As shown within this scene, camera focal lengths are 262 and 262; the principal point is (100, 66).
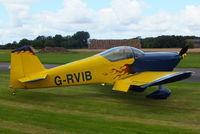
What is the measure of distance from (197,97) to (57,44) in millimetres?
87515

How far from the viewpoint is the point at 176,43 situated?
75500mm

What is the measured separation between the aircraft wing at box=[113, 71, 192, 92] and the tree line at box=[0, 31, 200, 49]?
187 feet

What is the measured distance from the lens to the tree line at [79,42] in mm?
75375

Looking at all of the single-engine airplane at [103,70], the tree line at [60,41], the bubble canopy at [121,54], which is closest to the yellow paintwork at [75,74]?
the single-engine airplane at [103,70]

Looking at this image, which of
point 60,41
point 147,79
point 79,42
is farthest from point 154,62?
point 79,42

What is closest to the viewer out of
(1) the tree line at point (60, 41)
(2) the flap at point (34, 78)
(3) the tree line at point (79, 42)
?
(2) the flap at point (34, 78)

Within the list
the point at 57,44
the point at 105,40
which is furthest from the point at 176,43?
the point at 57,44

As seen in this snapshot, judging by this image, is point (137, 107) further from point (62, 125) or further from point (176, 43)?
point (176, 43)

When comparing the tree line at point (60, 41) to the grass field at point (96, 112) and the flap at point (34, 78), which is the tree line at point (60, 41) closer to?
the grass field at point (96, 112)

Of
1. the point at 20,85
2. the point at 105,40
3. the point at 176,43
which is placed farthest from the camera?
the point at 105,40

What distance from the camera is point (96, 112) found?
7.35 m

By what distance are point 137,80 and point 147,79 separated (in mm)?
330

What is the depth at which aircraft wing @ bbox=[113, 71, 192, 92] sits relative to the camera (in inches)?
303

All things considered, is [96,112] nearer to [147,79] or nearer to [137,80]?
[137,80]
